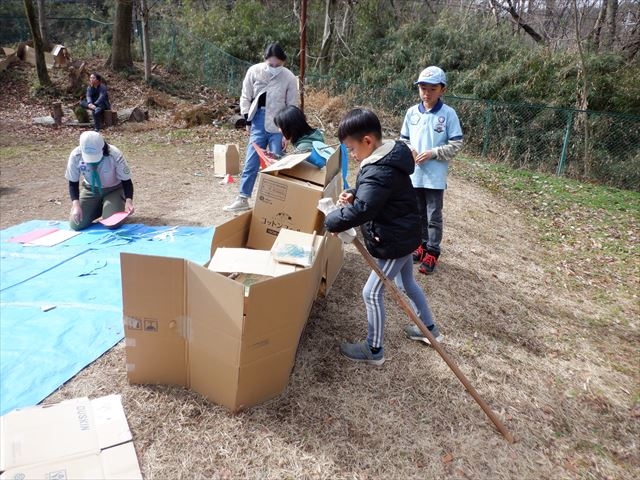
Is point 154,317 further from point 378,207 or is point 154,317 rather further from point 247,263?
point 378,207

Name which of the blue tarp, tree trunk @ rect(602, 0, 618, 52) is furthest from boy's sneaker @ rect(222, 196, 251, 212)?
tree trunk @ rect(602, 0, 618, 52)

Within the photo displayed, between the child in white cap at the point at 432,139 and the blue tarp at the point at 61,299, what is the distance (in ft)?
6.28

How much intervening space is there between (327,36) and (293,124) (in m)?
12.1

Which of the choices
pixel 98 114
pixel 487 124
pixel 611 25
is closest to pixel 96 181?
pixel 98 114

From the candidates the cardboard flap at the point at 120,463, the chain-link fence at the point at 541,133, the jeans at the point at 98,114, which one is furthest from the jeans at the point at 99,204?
the chain-link fence at the point at 541,133

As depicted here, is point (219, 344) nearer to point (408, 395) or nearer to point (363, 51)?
point (408, 395)

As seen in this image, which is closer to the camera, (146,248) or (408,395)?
(408,395)

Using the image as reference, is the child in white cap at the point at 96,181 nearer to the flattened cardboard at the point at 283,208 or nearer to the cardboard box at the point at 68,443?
the flattened cardboard at the point at 283,208

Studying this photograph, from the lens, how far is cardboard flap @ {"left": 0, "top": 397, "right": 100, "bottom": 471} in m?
1.68

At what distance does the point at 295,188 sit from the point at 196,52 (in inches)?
530

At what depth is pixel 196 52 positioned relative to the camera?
14.1 metres

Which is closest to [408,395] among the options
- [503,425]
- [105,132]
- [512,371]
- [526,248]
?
[503,425]

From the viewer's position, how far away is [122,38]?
12.9 m

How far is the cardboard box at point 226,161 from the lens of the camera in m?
6.07
